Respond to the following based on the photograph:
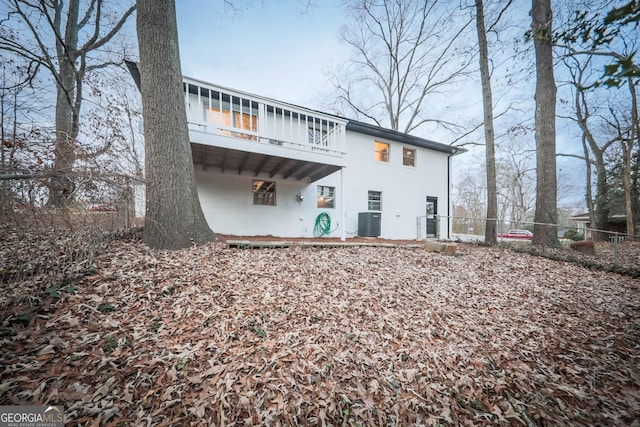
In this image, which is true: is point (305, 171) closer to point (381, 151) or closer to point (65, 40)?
point (381, 151)

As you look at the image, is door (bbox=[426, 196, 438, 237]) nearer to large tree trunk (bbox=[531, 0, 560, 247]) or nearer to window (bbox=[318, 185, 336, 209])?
large tree trunk (bbox=[531, 0, 560, 247])

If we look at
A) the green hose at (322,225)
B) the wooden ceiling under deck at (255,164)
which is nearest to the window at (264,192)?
the wooden ceiling under deck at (255,164)

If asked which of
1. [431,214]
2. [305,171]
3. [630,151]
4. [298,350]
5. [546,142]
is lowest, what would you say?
[298,350]

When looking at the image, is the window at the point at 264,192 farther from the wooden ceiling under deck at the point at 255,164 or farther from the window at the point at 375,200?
the window at the point at 375,200

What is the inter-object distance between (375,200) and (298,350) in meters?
8.28

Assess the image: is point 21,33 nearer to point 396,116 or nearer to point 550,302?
point 550,302

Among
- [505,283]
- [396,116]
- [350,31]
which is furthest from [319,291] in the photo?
[350,31]

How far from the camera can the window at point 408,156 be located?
10.4m

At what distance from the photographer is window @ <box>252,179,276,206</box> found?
7.78 meters

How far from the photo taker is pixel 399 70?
1461cm

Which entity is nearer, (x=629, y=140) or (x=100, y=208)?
(x=100, y=208)

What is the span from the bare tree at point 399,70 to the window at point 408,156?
5.07 m

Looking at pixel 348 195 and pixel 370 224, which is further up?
pixel 348 195

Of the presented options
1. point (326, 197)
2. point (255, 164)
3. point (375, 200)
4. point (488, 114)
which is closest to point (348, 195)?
point (326, 197)
